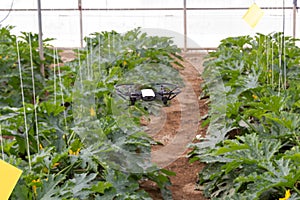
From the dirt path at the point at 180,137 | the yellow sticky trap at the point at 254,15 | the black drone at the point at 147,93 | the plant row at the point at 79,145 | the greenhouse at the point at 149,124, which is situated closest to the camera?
the plant row at the point at 79,145

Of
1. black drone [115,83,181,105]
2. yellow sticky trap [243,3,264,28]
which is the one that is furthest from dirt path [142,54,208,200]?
yellow sticky trap [243,3,264,28]

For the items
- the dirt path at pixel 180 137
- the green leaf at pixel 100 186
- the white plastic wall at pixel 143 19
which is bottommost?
the dirt path at pixel 180 137

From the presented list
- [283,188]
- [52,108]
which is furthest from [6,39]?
[283,188]

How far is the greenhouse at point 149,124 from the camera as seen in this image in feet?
11.3

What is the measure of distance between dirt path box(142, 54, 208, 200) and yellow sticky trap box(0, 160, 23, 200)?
204 cm

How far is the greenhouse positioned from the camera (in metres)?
3.45

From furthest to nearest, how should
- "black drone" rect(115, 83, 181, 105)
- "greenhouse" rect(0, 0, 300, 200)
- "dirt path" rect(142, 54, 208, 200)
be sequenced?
"dirt path" rect(142, 54, 208, 200)
"black drone" rect(115, 83, 181, 105)
"greenhouse" rect(0, 0, 300, 200)

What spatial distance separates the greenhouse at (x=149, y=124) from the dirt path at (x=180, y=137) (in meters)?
0.01

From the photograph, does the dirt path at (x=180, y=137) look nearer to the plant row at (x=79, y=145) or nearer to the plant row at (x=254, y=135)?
the plant row at (x=254, y=135)

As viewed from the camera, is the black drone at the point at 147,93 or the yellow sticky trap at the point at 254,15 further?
the yellow sticky trap at the point at 254,15

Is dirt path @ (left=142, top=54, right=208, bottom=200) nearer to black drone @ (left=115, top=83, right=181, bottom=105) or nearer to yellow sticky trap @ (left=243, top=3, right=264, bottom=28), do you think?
black drone @ (left=115, top=83, right=181, bottom=105)

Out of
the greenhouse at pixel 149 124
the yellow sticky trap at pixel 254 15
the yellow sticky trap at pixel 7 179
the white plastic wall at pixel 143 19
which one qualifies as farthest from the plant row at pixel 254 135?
the white plastic wall at pixel 143 19

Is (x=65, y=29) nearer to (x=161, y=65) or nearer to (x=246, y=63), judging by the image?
(x=161, y=65)

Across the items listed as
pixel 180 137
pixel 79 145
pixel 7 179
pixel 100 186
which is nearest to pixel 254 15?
pixel 180 137
